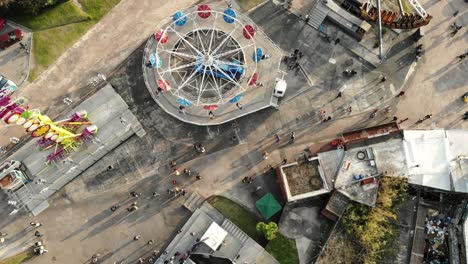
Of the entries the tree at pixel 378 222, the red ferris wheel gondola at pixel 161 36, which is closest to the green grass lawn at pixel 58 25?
the red ferris wheel gondola at pixel 161 36

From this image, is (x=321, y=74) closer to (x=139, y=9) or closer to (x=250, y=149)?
(x=250, y=149)

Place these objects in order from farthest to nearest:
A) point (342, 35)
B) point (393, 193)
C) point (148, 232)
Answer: point (342, 35) → point (148, 232) → point (393, 193)

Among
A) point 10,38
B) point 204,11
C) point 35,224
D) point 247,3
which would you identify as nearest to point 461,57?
point 247,3

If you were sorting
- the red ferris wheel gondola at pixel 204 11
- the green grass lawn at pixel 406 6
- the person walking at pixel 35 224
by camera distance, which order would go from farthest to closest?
the green grass lawn at pixel 406 6 < the red ferris wheel gondola at pixel 204 11 < the person walking at pixel 35 224

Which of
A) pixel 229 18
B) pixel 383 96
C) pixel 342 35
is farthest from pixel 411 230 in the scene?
pixel 229 18

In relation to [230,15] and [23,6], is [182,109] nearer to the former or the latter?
[230,15]

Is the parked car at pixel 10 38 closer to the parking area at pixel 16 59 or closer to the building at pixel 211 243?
the parking area at pixel 16 59
